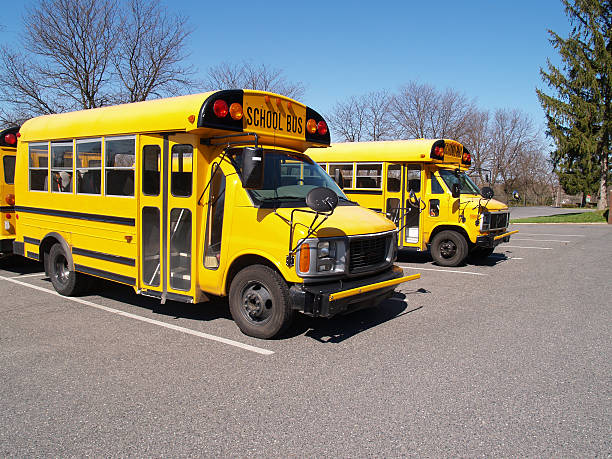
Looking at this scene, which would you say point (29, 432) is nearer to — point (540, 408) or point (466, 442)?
point (466, 442)

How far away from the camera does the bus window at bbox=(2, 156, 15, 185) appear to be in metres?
8.70

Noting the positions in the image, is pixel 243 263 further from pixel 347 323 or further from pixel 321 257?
pixel 347 323

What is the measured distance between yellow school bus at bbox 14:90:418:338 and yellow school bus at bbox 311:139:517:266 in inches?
183

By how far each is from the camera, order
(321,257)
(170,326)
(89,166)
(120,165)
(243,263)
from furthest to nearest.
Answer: (89,166) < (120,165) < (170,326) < (243,263) < (321,257)

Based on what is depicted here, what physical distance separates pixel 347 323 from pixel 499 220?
6287mm

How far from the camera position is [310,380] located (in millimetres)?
4219

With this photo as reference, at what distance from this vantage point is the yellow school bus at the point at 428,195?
10320mm

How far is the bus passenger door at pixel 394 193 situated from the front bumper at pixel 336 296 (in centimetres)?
568

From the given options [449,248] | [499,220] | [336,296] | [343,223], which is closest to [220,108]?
[343,223]

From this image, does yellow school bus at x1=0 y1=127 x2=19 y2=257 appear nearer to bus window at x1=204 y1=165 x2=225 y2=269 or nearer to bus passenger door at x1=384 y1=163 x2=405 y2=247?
bus window at x1=204 y1=165 x2=225 y2=269

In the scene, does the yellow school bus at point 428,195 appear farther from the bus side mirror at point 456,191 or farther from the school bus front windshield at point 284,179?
the school bus front windshield at point 284,179

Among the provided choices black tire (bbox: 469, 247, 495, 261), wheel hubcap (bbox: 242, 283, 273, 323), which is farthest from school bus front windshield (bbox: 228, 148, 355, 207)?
black tire (bbox: 469, 247, 495, 261)

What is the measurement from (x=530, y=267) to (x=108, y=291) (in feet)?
28.1

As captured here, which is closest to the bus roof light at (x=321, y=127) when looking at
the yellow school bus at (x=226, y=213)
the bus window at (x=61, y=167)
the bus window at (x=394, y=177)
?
the yellow school bus at (x=226, y=213)
